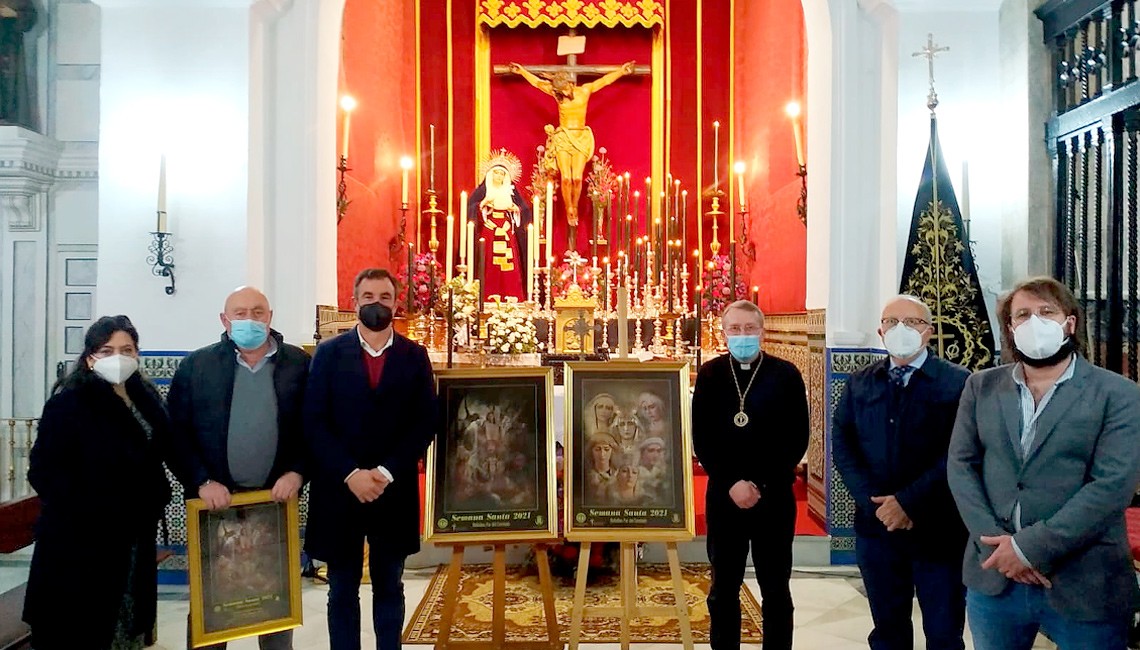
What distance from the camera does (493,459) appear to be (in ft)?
10.7

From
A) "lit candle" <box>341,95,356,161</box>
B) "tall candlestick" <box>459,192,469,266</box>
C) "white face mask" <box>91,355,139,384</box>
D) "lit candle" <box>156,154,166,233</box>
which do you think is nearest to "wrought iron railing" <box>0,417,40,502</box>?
"lit candle" <box>156,154,166,233</box>

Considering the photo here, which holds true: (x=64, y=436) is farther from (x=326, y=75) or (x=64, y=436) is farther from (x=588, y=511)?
(x=326, y=75)

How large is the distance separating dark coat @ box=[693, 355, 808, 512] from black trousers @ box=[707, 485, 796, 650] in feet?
0.13

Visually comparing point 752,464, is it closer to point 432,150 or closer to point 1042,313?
point 1042,313

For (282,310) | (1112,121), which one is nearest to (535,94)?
(282,310)

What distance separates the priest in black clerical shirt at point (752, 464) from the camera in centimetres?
303

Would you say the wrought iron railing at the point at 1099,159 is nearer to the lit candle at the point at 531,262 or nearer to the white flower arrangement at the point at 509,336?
the white flower arrangement at the point at 509,336

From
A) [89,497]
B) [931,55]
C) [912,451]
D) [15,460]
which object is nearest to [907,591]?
[912,451]

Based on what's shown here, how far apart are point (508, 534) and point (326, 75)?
3195 mm

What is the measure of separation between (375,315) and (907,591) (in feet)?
7.16

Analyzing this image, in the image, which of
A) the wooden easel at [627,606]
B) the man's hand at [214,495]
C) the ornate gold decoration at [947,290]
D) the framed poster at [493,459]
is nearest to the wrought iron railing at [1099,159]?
the ornate gold decoration at [947,290]

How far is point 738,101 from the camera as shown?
8.32m

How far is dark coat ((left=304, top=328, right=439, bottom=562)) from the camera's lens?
9.50ft

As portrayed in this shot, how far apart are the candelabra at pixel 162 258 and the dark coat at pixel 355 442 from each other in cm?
207
